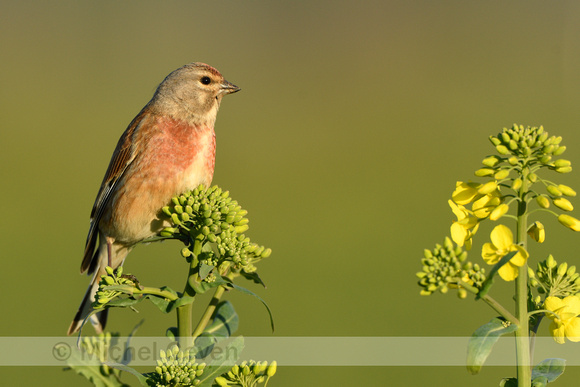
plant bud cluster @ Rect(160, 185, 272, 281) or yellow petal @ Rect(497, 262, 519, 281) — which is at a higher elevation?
plant bud cluster @ Rect(160, 185, 272, 281)

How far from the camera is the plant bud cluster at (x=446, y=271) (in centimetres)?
148

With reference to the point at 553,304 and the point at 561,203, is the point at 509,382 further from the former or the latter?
the point at 561,203

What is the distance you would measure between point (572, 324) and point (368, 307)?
6.54 m

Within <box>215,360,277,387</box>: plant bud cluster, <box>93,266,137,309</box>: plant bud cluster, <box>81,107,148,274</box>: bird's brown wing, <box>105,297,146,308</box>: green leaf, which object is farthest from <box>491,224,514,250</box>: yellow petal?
<box>81,107,148,274</box>: bird's brown wing

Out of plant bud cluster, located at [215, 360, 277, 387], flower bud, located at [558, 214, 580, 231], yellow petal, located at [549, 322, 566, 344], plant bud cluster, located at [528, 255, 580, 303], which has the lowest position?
plant bud cluster, located at [215, 360, 277, 387]

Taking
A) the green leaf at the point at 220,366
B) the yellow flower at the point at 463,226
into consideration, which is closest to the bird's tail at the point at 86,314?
the green leaf at the point at 220,366

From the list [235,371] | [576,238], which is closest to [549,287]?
[235,371]

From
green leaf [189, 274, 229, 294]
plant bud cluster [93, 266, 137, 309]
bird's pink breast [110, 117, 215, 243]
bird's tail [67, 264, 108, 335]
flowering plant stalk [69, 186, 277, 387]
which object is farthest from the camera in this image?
bird's pink breast [110, 117, 215, 243]

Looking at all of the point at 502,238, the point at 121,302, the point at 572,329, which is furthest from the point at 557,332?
the point at 121,302

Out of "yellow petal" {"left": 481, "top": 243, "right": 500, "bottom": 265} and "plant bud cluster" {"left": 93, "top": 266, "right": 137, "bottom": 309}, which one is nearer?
"yellow petal" {"left": 481, "top": 243, "right": 500, "bottom": 265}

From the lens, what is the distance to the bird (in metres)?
3.80

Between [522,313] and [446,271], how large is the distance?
18cm

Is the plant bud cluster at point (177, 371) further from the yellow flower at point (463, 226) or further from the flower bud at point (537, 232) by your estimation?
the flower bud at point (537, 232)

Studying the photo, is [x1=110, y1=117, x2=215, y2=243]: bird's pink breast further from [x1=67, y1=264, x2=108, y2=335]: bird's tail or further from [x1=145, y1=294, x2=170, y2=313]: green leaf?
[x1=145, y1=294, x2=170, y2=313]: green leaf
